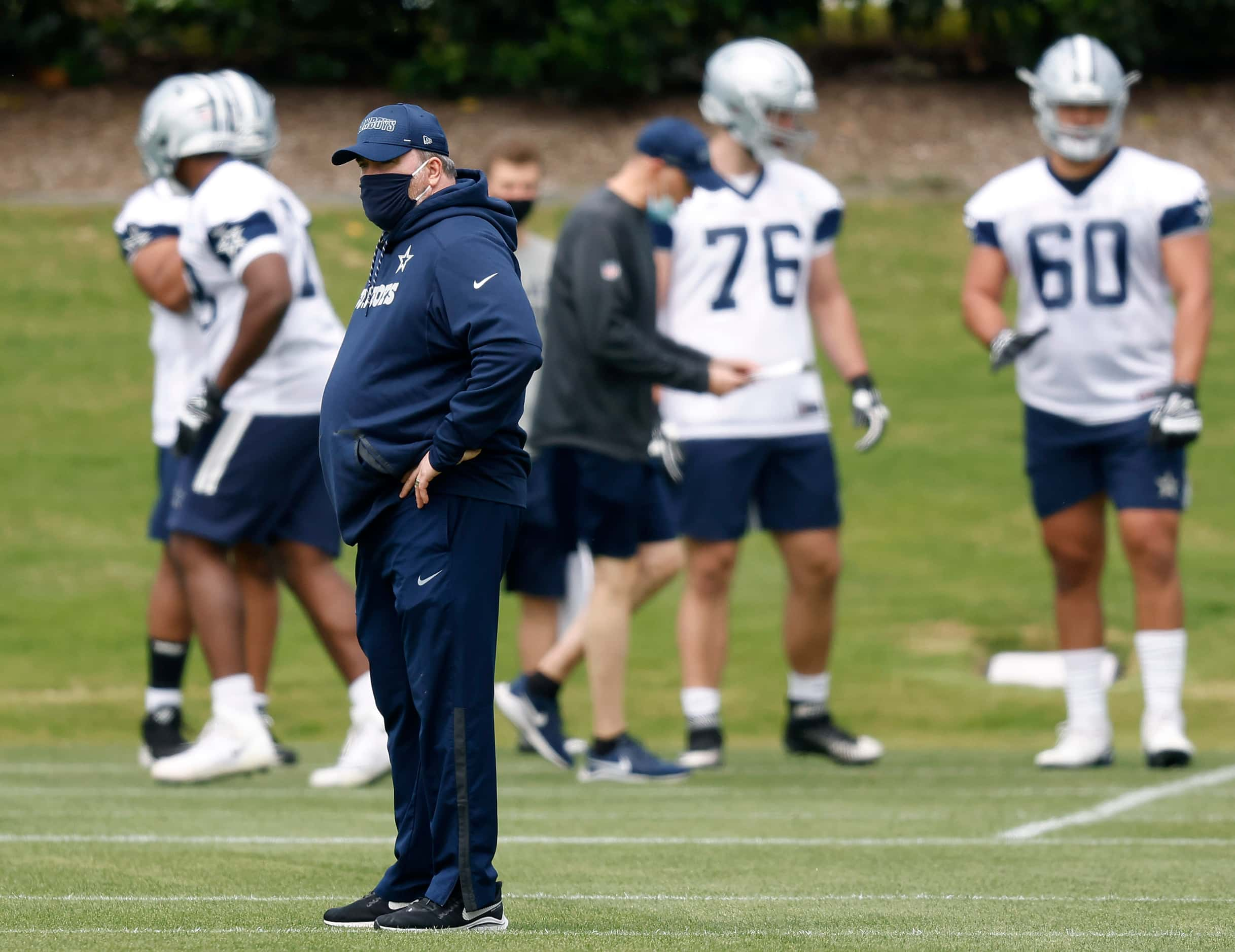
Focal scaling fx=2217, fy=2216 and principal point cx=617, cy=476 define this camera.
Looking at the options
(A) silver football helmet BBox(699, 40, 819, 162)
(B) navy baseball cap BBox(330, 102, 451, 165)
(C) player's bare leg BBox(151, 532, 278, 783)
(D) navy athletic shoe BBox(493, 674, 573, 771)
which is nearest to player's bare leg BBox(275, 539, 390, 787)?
(C) player's bare leg BBox(151, 532, 278, 783)

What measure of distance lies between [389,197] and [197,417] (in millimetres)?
2842

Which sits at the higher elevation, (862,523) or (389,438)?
(389,438)

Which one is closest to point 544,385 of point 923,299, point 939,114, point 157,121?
point 157,121

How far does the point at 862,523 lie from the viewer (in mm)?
13461

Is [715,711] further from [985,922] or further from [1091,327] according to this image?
[985,922]

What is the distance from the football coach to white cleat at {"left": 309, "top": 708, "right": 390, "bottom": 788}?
8.49ft

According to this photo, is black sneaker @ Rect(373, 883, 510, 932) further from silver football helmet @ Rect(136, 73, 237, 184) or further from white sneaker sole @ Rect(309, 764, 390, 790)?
silver football helmet @ Rect(136, 73, 237, 184)

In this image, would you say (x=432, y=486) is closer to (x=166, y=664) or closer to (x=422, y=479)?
(x=422, y=479)

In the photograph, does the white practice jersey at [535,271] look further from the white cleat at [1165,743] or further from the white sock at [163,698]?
the white cleat at [1165,743]

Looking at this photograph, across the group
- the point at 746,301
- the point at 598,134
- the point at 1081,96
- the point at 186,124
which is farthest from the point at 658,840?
the point at 598,134

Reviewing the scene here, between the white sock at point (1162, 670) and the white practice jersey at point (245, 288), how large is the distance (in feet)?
9.50

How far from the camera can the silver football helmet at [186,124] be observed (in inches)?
287

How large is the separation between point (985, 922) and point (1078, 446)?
11.2 feet

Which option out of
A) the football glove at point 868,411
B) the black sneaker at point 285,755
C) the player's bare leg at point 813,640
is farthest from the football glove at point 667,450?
the black sneaker at point 285,755
